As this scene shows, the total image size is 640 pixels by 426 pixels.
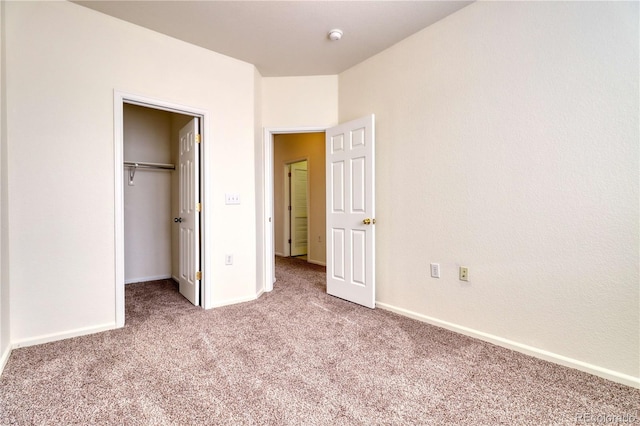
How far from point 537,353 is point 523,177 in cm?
116

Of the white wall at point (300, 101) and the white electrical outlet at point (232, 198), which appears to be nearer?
the white electrical outlet at point (232, 198)

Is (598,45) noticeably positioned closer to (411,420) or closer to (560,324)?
(560,324)

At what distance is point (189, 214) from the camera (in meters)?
3.07

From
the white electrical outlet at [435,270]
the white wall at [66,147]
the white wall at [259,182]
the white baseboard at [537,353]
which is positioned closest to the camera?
the white baseboard at [537,353]

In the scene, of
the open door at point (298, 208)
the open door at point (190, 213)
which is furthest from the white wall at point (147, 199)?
the open door at point (298, 208)

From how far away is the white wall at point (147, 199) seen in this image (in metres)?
3.79

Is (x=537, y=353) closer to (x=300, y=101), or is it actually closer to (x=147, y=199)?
(x=300, y=101)

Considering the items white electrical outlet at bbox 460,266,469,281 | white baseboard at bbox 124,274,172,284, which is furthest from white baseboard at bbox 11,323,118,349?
white electrical outlet at bbox 460,266,469,281

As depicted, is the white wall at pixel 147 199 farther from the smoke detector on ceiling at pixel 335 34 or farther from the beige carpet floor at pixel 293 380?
the smoke detector on ceiling at pixel 335 34

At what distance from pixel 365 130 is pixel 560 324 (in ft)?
7.00

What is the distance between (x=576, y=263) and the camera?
1773 mm

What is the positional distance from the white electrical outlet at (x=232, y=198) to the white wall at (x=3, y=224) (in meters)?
1.53

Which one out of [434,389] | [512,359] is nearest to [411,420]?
[434,389]

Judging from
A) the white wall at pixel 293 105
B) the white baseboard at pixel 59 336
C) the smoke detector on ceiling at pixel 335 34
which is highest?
the smoke detector on ceiling at pixel 335 34
